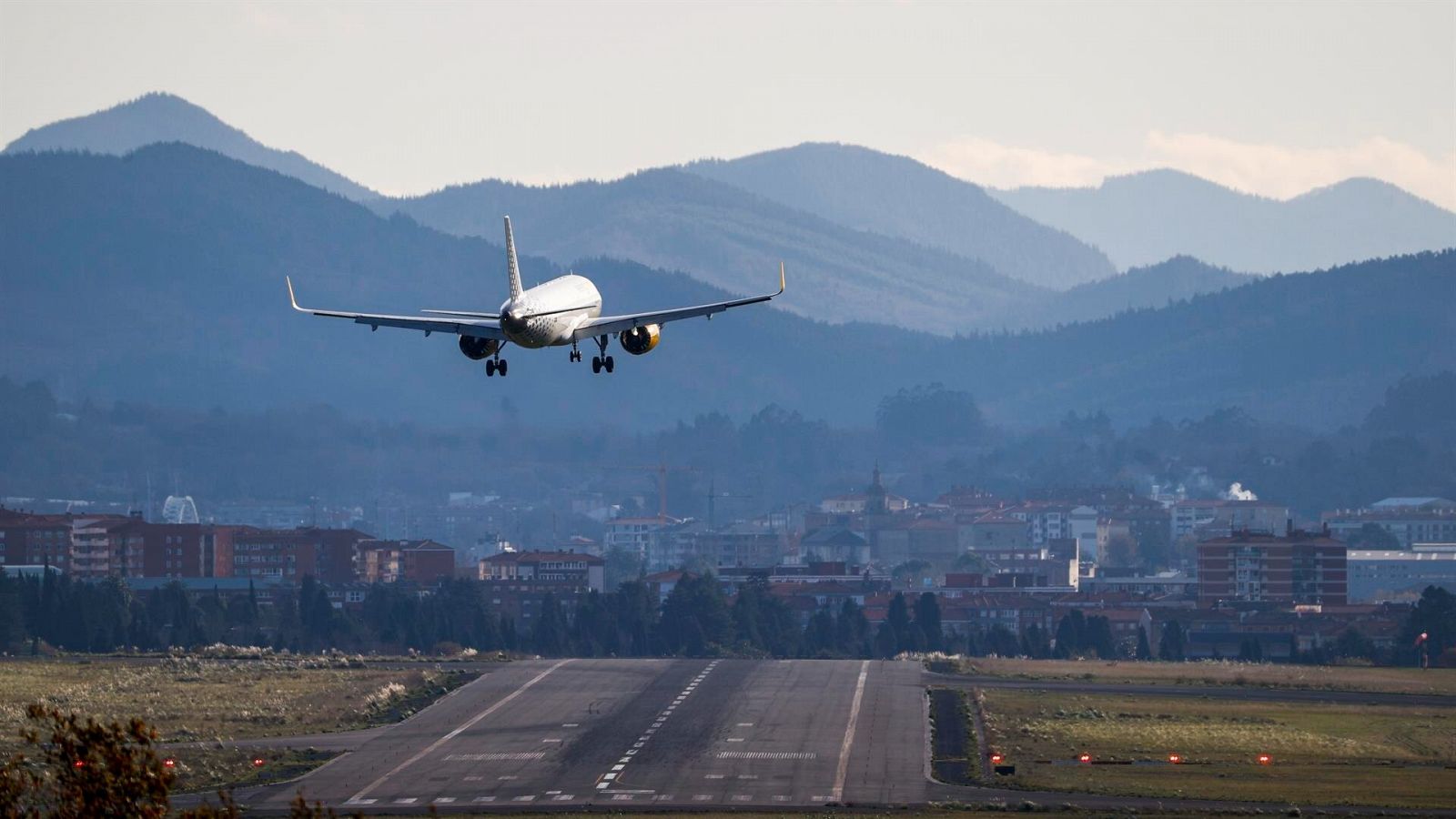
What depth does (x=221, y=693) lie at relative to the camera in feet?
568

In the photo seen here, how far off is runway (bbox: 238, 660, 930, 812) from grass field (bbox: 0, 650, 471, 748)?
14.9ft

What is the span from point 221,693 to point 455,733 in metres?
29.5

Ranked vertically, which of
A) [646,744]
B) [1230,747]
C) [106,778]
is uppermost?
[106,778]

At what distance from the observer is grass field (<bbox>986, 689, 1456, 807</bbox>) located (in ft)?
420

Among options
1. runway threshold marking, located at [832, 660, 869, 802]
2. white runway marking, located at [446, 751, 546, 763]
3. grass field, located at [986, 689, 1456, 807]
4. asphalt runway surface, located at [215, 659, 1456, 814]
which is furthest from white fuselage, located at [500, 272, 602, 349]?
white runway marking, located at [446, 751, 546, 763]

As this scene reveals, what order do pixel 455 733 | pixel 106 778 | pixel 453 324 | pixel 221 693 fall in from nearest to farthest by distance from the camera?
pixel 106 778, pixel 453 324, pixel 455 733, pixel 221 693

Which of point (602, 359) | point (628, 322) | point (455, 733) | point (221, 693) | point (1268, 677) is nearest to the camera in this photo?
point (628, 322)

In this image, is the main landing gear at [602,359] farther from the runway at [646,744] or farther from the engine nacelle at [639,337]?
the runway at [646,744]

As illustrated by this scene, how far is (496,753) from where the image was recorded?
5566 inches

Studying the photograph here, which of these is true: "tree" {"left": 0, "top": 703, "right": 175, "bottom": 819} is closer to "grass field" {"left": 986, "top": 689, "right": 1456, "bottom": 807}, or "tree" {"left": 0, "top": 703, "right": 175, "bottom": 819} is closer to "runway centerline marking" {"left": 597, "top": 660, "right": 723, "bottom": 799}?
"runway centerline marking" {"left": 597, "top": 660, "right": 723, "bottom": 799}

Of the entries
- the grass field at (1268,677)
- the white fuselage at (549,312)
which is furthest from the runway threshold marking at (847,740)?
the white fuselage at (549,312)

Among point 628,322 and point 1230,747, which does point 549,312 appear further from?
point 1230,747

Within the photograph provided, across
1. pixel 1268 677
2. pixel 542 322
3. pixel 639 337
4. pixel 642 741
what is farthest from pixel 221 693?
pixel 542 322

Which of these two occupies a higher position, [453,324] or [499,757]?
[453,324]
